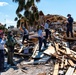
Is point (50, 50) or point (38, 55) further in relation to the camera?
point (50, 50)

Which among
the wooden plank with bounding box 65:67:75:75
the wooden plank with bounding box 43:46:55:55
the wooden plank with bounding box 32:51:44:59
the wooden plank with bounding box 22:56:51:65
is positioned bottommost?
the wooden plank with bounding box 65:67:75:75

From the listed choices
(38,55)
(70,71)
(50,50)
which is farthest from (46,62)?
(70,71)

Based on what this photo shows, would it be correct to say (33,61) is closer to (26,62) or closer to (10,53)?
(26,62)

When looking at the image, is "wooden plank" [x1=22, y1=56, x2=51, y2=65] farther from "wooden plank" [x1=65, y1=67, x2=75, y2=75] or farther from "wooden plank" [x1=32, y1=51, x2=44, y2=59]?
"wooden plank" [x1=65, y1=67, x2=75, y2=75]

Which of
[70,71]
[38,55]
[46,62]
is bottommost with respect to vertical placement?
[70,71]

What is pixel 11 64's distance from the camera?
1131 cm

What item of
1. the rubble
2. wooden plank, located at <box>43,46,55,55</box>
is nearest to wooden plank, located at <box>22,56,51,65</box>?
the rubble

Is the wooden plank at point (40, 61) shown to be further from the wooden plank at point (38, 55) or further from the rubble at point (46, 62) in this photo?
the wooden plank at point (38, 55)

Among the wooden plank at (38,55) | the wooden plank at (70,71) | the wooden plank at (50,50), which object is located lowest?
the wooden plank at (70,71)

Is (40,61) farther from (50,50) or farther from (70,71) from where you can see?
(70,71)

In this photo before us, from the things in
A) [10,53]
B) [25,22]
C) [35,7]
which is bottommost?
[10,53]

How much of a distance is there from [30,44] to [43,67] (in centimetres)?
472

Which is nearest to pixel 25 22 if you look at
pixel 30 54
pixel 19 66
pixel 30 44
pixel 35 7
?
pixel 35 7

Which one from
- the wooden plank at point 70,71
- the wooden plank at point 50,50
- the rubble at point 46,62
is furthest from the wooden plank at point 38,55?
the wooden plank at point 70,71
